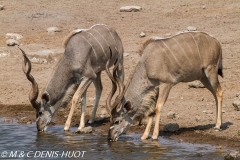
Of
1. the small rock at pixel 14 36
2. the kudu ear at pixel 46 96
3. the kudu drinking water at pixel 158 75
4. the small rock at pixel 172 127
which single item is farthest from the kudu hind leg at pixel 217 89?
the small rock at pixel 14 36

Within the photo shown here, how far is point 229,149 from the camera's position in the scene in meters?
8.89

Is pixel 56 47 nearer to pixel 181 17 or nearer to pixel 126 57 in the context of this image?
pixel 126 57

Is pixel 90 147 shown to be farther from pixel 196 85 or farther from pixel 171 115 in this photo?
pixel 196 85

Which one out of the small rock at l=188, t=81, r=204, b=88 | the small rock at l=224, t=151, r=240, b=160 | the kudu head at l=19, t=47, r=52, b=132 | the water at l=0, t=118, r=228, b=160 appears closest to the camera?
the small rock at l=224, t=151, r=240, b=160

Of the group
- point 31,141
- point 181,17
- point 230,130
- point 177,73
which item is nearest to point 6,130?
Answer: point 31,141

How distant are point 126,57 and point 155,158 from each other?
6881mm

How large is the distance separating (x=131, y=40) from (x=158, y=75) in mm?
7074

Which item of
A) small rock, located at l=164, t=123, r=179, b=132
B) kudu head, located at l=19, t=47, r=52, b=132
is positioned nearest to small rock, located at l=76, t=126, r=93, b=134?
kudu head, located at l=19, t=47, r=52, b=132

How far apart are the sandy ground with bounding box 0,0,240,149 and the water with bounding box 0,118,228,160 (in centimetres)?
54

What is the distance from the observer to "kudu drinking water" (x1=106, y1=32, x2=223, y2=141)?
9.82 metres

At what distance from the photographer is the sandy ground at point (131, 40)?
35.8 ft

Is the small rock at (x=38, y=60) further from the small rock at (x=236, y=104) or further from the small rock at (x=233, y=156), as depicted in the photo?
the small rock at (x=233, y=156)

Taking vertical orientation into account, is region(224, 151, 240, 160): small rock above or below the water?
above

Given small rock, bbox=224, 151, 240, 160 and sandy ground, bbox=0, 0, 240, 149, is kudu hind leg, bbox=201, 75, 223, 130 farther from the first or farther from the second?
small rock, bbox=224, 151, 240, 160
